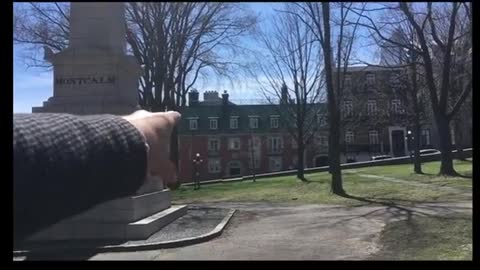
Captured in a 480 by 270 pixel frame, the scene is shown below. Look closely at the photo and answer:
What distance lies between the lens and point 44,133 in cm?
104

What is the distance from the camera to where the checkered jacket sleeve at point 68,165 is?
3.21 feet

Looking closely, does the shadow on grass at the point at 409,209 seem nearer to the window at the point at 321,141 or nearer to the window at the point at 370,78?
the window at the point at 321,141

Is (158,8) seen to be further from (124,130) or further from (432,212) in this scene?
(432,212)

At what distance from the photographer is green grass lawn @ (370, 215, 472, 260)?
5.51 meters

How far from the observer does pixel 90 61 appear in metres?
1.76

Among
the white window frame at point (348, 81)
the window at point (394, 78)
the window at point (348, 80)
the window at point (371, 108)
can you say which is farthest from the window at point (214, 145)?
the window at point (394, 78)

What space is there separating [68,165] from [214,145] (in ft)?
10.3

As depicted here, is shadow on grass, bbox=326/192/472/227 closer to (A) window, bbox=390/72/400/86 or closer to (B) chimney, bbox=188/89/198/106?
(A) window, bbox=390/72/400/86

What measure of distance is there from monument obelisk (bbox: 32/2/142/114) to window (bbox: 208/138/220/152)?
1580 mm

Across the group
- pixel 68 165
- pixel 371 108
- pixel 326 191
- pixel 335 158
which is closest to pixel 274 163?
pixel 371 108

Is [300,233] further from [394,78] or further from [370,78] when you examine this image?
[394,78]

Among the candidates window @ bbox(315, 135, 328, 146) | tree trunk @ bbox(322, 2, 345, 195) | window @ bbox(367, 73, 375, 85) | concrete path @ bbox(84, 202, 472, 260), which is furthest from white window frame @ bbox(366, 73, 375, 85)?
concrete path @ bbox(84, 202, 472, 260)
